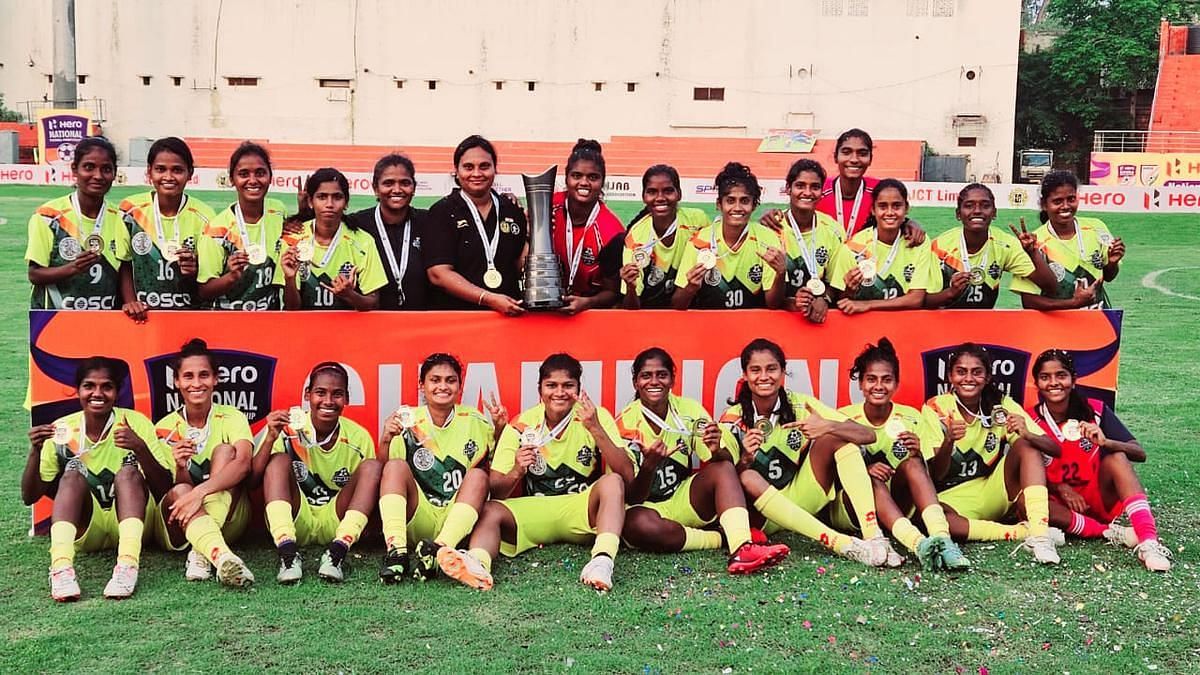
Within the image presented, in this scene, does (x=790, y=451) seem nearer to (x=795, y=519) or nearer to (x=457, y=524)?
(x=795, y=519)

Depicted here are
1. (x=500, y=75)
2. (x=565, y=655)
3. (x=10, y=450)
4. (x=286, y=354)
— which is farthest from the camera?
(x=500, y=75)

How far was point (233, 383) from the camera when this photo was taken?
542 centimetres

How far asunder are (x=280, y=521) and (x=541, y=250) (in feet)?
5.84

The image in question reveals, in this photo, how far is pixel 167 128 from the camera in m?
43.9

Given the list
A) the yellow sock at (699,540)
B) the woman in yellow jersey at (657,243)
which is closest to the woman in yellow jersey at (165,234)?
the woman in yellow jersey at (657,243)

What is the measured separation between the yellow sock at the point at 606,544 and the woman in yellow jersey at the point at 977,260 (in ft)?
7.69

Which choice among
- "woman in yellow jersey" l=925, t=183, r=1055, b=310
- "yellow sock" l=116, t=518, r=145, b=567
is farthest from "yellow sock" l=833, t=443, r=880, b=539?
"yellow sock" l=116, t=518, r=145, b=567

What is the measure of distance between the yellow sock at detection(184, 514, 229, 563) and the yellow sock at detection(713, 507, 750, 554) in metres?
2.13

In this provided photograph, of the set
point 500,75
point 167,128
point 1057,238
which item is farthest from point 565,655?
point 167,128

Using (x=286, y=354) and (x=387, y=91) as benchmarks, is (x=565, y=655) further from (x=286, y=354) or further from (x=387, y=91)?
(x=387, y=91)

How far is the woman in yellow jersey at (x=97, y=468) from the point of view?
15.2 ft

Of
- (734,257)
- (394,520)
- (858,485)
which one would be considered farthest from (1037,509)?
(394,520)

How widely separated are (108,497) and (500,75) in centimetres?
3962

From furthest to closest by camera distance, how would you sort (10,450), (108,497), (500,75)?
(500,75)
(10,450)
(108,497)
